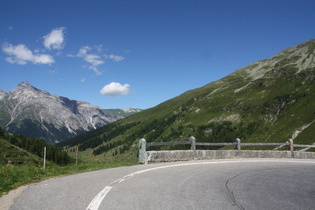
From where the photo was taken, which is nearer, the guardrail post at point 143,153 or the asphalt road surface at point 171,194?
the asphalt road surface at point 171,194

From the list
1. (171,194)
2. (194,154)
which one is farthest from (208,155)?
(171,194)

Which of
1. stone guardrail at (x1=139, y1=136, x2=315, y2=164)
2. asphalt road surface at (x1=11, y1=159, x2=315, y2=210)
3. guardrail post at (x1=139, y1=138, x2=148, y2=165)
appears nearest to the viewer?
asphalt road surface at (x1=11, y1=159, x2=315, y2=210)

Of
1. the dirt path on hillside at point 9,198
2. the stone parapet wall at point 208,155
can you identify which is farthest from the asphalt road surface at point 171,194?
the stone parapet wall at point 208,155

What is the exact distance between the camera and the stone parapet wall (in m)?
19.1

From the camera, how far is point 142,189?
8703mm

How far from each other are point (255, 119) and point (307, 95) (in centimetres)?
3538

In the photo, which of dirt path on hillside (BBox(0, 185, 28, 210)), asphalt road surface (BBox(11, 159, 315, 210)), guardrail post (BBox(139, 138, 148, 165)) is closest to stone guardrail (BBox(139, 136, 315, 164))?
guardrail post (BBox(139, 138, 148, 165))

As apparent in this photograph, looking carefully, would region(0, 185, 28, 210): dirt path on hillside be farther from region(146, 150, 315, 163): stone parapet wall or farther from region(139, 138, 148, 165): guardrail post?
region(146, 150, 315, 163): stone parapet wall

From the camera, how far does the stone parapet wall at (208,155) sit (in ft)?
62.6

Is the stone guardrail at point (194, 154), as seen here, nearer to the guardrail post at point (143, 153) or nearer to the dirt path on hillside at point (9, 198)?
the guardrail post at point (143, 153)

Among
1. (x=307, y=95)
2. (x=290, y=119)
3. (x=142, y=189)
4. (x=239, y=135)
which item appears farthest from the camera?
(x=239, y=135)

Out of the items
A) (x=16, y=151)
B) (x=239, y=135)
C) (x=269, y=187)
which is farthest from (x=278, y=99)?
(x=269, y=187)

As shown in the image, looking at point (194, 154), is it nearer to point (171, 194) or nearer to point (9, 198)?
point (171, 194)

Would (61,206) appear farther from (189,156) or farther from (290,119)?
(290,119)
